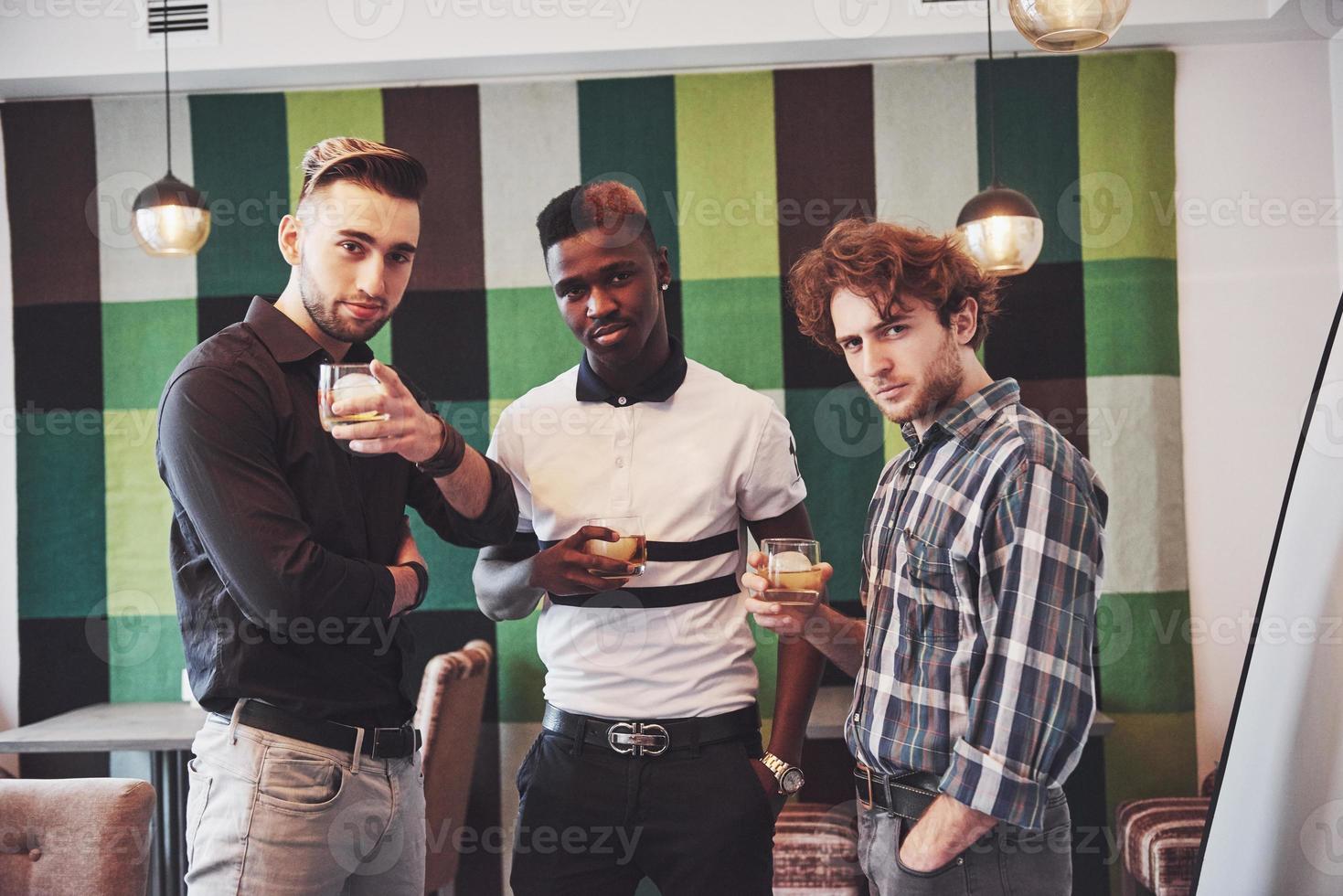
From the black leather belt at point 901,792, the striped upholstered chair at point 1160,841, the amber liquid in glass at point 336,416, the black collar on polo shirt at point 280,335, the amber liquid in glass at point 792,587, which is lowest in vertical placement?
the striped upholstered chair at point 1160,841

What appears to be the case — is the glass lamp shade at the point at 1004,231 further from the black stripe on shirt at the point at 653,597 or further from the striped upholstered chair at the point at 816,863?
the striped upholstered chair at the point at 816,863

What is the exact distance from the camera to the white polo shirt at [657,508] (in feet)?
6.09

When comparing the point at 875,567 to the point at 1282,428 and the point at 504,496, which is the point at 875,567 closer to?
the point at 504,496

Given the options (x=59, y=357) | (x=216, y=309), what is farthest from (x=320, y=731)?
(x=59, y=357)

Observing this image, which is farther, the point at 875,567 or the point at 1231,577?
the point at 1231,577

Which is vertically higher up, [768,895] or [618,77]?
[618,77]

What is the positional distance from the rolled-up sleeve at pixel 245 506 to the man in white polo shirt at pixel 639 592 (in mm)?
419

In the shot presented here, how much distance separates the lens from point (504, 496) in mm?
1783

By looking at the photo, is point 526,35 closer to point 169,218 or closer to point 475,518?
point 169,218

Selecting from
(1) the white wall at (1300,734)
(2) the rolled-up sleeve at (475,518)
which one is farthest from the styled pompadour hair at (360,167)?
(1) the white wall at (1300,734)

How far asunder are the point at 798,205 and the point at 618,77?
2.56ft

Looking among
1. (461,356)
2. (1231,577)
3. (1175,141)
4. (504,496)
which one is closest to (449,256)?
(461,356)

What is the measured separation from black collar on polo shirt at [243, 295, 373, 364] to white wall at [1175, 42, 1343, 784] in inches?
117

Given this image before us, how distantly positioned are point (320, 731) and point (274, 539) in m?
0.32
